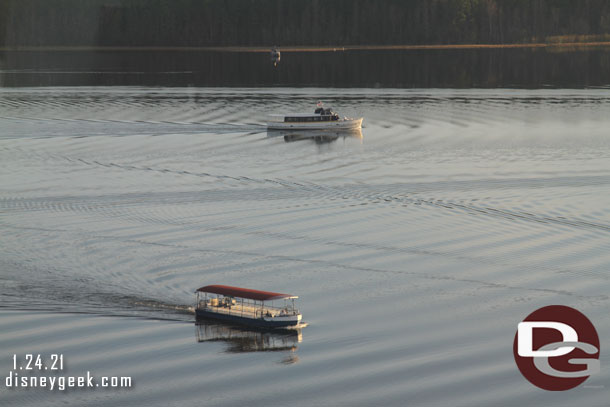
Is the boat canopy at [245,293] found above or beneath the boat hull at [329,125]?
beneath

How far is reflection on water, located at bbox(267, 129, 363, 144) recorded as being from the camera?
378ft

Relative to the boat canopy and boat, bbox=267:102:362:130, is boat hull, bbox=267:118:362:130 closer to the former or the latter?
boat, bbox=267:102:362:130

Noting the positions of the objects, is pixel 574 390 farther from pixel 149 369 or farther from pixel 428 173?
pixel 428 173

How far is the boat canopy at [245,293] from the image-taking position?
147 feet

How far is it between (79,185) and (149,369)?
43100 mm

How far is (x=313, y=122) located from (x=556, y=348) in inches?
3272

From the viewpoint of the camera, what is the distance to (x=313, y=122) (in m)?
122

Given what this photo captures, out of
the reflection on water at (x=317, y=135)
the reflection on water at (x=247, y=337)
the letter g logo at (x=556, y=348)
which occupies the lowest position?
the reflection on water at (x=247, y=337)

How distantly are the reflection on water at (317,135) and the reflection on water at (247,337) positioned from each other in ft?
226

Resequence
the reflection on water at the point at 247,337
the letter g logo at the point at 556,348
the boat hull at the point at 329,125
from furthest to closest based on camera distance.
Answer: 1. the boat hull at the point at 329,125
2. the reflection on water at the point at 247,337
3. the letter g logo at the point at 556,348

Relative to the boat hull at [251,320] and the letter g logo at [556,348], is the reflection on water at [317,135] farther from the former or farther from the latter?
the letter g logo at [556,348]

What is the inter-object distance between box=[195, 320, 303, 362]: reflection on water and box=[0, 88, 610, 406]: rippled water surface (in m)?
0.14

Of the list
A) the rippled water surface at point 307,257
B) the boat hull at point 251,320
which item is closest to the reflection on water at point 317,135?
the rippled water surface at point 307,257

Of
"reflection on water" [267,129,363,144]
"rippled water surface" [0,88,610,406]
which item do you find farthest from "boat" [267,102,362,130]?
"rippled water surface" [0,88,610,406]
